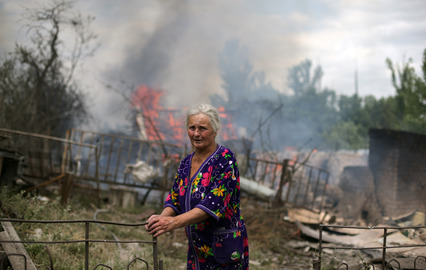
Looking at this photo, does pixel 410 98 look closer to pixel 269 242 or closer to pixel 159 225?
pixel 269 242

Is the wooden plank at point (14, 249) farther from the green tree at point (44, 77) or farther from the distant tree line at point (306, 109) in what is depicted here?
the distant tree line at point (306, 109)

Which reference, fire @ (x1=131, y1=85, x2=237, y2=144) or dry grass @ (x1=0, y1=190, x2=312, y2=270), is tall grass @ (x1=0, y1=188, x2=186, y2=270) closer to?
dry grass @ (x1=0, y1=190, x2=312, y2=270)

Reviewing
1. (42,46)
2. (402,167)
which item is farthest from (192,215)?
(42,46)

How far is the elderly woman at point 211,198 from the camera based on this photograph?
7.47 feet

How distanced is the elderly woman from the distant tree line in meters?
16.2

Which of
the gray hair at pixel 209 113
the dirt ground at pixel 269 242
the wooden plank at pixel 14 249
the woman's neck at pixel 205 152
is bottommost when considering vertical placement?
the dirt ground at pixel 269 242

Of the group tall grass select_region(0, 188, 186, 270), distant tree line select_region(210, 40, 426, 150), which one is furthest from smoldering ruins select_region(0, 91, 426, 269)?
distant tree line select_region(210, 40, 426, 150)

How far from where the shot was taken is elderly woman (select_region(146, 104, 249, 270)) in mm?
2275

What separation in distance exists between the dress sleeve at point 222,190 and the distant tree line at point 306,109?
53.2 feet

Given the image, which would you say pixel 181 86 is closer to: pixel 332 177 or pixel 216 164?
pixel 332 177

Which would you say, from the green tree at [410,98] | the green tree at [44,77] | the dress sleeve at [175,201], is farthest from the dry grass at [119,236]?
the green tree at [410,98]

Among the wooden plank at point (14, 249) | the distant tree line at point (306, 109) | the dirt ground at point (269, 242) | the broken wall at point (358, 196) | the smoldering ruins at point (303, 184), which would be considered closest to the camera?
the wooden plank at point (14, 249)

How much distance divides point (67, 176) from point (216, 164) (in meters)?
5.70

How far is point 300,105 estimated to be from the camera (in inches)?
1035
